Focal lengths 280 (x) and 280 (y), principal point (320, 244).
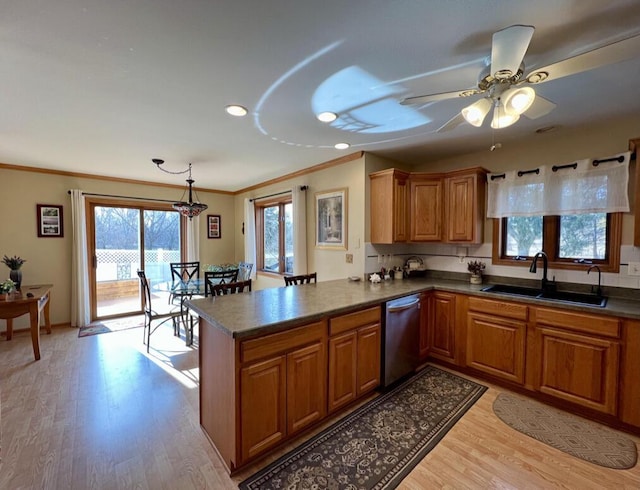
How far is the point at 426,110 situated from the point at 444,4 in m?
1.05

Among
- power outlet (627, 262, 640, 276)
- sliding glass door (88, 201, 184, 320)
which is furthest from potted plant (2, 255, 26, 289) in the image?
power outlet (627, 262, 640, 276)

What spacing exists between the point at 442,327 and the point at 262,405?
213 cm

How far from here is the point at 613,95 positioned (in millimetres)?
1951

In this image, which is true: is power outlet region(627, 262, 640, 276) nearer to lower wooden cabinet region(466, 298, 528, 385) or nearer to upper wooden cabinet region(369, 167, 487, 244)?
lower wooden cabinet region(466, 298, 528, 385)

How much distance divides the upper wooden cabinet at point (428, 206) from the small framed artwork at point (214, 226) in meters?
3.75

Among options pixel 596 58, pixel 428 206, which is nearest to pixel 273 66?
pixel 596 58

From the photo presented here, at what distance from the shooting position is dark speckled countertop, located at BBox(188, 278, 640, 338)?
68.7 inches

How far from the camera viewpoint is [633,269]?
2.38m

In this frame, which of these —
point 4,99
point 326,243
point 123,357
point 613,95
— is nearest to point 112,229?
point 123,357

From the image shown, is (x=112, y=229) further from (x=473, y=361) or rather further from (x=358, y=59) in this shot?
(x=473, y=361)

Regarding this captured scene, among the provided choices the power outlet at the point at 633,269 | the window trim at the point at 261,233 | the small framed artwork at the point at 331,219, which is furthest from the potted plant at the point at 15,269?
the power outlet at the point at 633,269

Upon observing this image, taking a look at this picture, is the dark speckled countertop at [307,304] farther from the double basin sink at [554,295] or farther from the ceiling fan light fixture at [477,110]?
the ceiling fan light fixture at [477,110]

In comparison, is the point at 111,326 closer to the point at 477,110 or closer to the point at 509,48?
the point at 477,110

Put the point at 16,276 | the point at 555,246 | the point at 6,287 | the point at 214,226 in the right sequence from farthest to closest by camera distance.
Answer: the point at 214,226 → the point at 16,276 → the point at 6,287 → the point at 555,246
